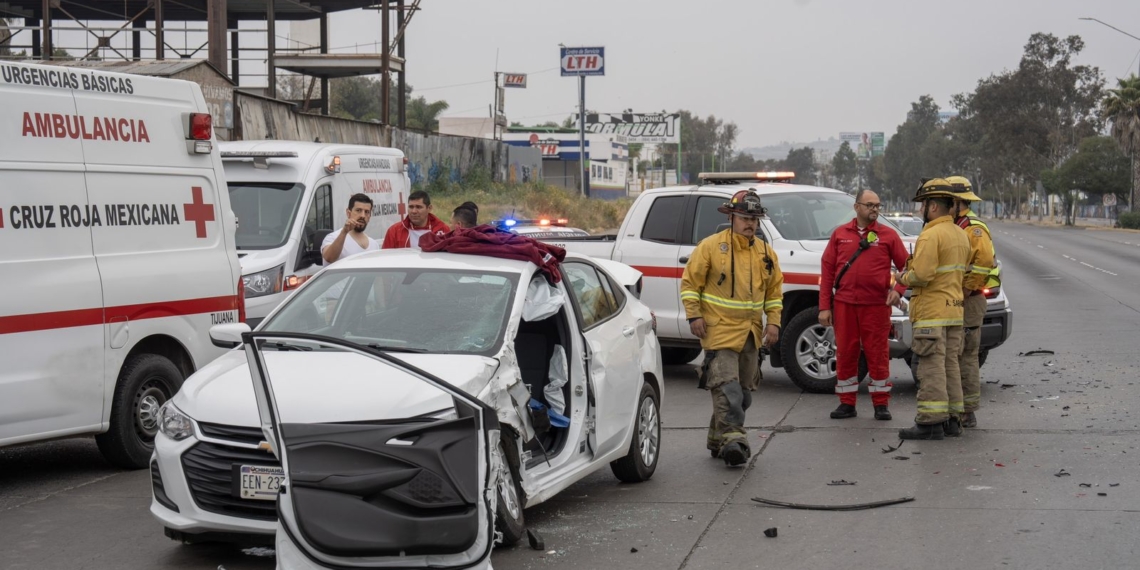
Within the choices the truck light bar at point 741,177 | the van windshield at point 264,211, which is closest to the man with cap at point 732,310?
the van windshield at point 264,211

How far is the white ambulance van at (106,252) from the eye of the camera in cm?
729

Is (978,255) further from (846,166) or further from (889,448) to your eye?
(846,166)

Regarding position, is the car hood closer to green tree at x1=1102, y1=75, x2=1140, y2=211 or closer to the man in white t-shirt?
the man in white t-shirt

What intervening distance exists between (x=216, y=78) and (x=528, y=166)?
152 feet

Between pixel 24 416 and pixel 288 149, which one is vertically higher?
pixel 288 149

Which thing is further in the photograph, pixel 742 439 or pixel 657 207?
pixel 657 207

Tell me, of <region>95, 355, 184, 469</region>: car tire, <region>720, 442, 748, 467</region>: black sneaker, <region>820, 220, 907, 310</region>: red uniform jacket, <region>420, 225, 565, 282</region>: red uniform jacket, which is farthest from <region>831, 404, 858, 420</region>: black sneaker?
<region>95, 355, 184, 469</region>: car tire

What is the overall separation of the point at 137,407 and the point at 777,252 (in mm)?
6247

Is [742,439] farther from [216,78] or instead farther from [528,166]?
[528,166]

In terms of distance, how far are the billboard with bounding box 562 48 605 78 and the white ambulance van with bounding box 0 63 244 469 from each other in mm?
48892

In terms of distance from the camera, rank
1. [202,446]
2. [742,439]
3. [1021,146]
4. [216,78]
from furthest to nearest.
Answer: [1021,146] < [216,78] < [742,439] < [202,446]

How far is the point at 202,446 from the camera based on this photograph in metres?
5.54

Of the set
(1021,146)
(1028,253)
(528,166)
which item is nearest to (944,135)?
(1021,146)

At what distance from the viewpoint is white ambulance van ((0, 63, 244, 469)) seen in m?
7.29
